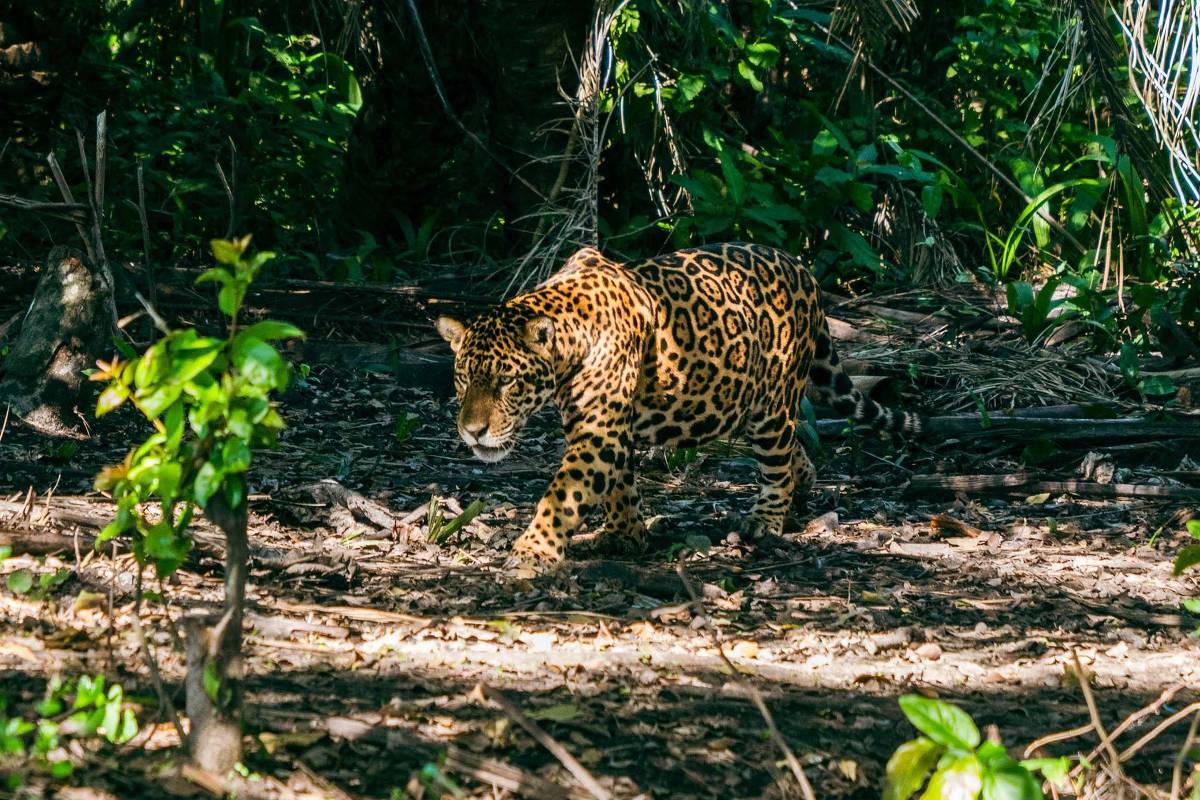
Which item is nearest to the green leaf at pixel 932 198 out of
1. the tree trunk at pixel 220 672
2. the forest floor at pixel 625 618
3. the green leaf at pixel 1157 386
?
the green leaf at pixel 1157 386

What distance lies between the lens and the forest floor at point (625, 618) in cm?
357

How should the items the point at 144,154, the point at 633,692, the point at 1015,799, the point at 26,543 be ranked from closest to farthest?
the point at 1015,799
the point at 633,692
the point at 26,543
the point at 144,154

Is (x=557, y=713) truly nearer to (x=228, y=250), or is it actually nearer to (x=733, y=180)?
(x=228, y=250)

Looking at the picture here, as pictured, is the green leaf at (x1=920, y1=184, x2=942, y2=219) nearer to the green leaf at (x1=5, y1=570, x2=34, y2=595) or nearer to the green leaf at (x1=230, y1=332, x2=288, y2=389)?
the green leaf at (x1=5, y1=570, x2=34, y2=595)

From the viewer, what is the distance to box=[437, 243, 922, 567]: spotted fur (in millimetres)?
5688

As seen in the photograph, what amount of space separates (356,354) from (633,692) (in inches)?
210

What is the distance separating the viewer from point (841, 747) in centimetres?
384

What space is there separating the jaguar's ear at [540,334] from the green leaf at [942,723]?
10.0ft

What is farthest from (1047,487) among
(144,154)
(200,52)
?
(200,52)

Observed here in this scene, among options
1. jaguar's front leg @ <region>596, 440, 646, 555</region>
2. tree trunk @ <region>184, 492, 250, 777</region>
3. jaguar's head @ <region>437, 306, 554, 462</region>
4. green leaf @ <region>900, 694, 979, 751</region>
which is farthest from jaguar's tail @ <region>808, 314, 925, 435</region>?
tree trunk @ <region>184, 492, 250, 777</region>

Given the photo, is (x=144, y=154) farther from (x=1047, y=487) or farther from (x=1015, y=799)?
(x=1015, y=799)

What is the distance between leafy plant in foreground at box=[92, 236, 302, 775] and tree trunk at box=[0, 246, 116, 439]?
3964 mm

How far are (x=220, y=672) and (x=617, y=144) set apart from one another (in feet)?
24.9

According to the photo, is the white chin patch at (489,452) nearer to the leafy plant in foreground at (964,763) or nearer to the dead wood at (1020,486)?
the dead wood at (1020,486)
